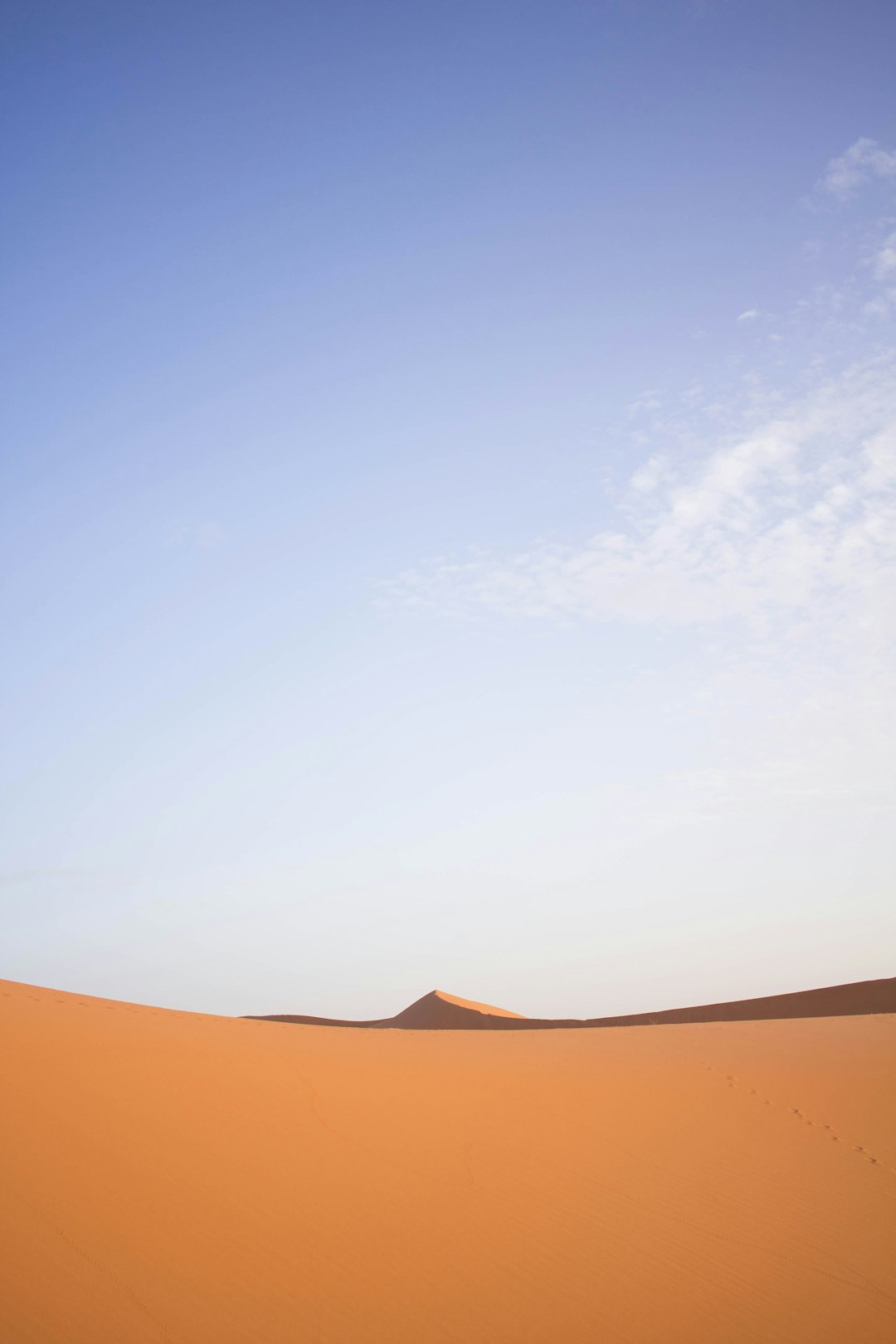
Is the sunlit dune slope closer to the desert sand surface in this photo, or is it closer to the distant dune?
the distant dune

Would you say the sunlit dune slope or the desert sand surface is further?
the sunlit dune slope

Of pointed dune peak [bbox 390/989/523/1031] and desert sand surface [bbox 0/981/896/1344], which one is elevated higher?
desert sand surface [bbox 0/981/896/1344]

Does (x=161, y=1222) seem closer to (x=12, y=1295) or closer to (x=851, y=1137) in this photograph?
(x=12, y=1295)

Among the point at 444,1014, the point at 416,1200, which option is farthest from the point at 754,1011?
the point at 416,1200

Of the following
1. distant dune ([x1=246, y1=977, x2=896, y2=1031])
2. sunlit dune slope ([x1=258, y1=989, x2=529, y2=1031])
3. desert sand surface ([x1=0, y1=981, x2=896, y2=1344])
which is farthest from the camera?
sunlit dune slope ([x1=258, y1=989, x2=529, y2=1031])

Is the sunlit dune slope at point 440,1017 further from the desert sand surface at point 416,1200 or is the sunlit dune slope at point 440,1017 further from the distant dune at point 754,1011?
the desert sand surface at point 416,1200

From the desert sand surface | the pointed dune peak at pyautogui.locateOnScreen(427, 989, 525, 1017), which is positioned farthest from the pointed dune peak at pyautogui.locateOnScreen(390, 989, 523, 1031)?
the desert sand surface

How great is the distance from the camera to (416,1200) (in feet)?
22.1

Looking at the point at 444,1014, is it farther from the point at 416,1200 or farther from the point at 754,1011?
the point at 416,1200

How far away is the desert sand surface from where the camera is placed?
5133mm

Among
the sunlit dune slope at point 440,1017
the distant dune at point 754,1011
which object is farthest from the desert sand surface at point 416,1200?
the sunlit dune slope at point 440,1017

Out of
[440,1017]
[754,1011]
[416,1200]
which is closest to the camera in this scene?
[416,1200]

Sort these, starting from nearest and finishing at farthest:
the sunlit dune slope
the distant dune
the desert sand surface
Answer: the desert sand surface, the distant dune, the sunlit dune slope

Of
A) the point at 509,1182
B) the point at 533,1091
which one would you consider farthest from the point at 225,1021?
the point at 509,1182
